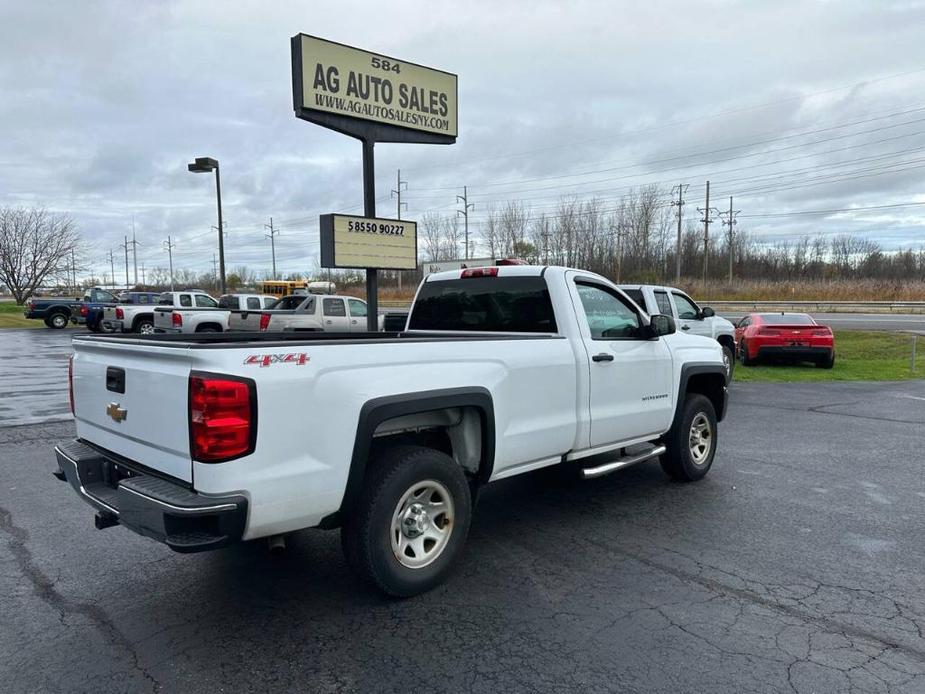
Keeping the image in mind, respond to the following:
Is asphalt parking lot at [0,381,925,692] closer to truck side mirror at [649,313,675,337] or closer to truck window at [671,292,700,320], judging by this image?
truck side mirror at [649,313,675,337]

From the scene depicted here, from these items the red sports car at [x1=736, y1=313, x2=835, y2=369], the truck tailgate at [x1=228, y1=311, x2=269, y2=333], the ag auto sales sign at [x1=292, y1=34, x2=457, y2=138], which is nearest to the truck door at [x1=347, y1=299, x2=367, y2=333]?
the truck tailgate at [x1=228, y1=311, x2=269, y2=333]

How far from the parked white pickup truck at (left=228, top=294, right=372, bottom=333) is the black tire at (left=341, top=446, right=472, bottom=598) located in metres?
13.9

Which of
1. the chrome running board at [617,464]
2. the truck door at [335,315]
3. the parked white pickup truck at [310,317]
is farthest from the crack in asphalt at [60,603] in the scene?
the truck door at [335,315]

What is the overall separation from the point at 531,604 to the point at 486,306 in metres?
2.46

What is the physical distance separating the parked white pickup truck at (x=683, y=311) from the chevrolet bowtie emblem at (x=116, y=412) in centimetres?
931

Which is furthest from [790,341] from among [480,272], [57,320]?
[57,320]

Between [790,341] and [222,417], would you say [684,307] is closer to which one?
[790,341]

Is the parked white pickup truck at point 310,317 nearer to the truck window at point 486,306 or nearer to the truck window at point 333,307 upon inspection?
→ the truck window at point 333,307

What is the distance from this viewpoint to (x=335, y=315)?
62.9 ft

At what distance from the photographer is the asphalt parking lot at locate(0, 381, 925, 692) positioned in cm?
305

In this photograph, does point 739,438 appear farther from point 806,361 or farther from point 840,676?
point 806,361

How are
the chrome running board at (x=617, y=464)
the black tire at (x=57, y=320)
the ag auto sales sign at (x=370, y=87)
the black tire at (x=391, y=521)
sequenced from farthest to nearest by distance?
the black tire at (x=57, y=320) → the ag auto sales sign at (x=370, y=87) → the chrome running board at (x=617, y=464) → the black tire at (x=391, y=521)

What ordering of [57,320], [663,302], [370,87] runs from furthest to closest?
[57,320], [663,302], [370,87]

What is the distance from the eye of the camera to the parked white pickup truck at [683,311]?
11656 millimetres
